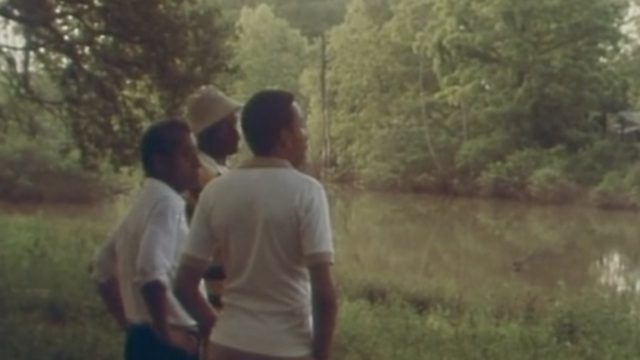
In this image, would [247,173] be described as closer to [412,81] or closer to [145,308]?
[145,308]

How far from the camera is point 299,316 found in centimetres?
364

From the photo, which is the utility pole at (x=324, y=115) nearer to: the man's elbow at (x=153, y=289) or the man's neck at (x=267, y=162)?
the man's elbow at (x=153, y=289)

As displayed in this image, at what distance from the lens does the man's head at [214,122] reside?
4.34m

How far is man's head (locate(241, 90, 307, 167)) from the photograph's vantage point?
3.68 metres

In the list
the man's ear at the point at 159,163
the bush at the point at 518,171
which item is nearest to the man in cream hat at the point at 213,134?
the man's ear at the point at 159,163

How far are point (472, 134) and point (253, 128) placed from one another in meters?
35.8

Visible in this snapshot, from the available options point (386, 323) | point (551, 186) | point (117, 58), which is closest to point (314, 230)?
point (386, 323)

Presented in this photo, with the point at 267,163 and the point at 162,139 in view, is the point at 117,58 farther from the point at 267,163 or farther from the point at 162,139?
the point at 267,163

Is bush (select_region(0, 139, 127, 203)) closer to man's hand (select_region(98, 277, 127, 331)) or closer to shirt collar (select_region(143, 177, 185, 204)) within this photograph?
man's hand (select_region(98, 277, 127, 331))

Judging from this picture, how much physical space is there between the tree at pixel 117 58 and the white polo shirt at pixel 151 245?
31.5ft

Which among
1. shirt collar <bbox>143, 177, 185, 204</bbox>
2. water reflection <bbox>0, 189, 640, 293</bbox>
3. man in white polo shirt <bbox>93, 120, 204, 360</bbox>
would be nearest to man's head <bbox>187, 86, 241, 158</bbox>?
man in white polo shirt <bbox>93, 120, 204, 360</bbox>

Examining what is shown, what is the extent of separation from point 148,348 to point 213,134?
0.71 meters

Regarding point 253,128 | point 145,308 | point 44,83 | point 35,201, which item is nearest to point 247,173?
point 253,128

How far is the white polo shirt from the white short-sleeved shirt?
0.37 metres
